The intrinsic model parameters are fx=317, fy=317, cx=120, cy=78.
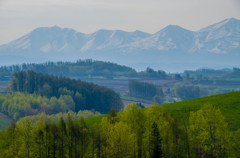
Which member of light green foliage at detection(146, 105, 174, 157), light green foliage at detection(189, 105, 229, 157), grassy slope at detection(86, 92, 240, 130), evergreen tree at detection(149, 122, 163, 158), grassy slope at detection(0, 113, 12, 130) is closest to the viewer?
evergreen tree at detection(149, 122, 163, 158)

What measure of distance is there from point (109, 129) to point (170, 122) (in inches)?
411

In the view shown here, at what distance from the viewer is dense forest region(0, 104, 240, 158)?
47875 millimetres

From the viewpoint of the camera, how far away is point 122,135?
47062 millimetres

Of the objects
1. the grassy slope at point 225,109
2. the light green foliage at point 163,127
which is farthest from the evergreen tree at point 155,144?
the grassy slope at point 225,109

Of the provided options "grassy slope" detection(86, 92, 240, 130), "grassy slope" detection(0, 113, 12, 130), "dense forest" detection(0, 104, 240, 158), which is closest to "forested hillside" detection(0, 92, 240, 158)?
"dense forest" detection(0, 104, 240, 158)

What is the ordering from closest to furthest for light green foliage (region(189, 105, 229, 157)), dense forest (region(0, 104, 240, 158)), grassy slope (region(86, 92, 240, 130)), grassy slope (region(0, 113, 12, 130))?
dense forest (region(0, 104, 240, 158))
light green foliage (region(189, 105, 229, 157))
grassy slope (region(86, 92, 240, 130))
grassy slope (region(0, 113, 12, 130))

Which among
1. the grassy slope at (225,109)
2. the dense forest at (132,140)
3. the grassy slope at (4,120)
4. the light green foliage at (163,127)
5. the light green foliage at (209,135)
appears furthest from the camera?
the grassy slope at (4,120)

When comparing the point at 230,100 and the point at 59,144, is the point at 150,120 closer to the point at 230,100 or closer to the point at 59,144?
the point at 59,144

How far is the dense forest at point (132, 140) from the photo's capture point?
157ft

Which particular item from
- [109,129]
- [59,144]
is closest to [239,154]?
[109,129]

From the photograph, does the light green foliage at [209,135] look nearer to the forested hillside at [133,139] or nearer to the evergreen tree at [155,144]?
the forested hillside at [133,139]

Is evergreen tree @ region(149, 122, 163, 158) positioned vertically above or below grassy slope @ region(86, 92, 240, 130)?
below

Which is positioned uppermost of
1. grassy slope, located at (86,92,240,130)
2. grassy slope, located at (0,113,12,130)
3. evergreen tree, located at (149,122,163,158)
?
grassy slope, located at (86,92,240,130)

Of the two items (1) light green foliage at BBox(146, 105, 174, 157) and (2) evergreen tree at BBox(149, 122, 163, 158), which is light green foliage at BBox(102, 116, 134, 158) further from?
(1) light green foliage at BBox(146, 105, 174, 157)
